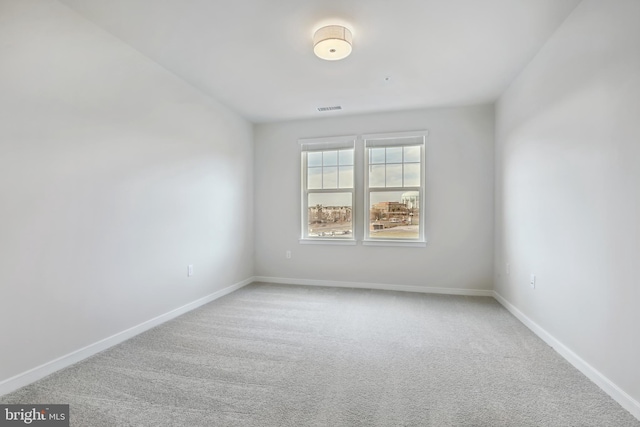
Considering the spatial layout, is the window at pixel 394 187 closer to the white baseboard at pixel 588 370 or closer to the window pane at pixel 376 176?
the window pane at pixel 376 176

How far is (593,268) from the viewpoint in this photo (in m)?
1.97

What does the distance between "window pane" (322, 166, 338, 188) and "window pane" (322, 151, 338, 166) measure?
0.07 meters

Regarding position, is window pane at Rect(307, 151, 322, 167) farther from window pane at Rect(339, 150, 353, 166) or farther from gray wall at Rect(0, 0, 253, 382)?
gray wall at Rect(0, 0, 253, 382)

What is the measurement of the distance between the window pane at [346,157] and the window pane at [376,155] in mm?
301

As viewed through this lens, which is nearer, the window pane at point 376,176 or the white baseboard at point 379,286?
the white baseboard at point 379,286

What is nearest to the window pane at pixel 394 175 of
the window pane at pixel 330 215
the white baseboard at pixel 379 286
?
the window pane at pixel 330 215

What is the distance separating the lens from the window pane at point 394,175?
4.35 meters

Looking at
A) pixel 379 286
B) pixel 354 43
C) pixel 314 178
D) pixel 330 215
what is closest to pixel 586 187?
pixel 354 43

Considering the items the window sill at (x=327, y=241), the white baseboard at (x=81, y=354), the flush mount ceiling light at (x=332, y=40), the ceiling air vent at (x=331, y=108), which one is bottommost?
the white baseboard at (x=81, y=354)

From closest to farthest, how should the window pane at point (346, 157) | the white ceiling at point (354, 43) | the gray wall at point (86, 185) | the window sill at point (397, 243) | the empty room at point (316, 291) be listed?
the empty room at point (316, 291) → the gray wall at point (86, 185) → the white ceiling at point (354, 43) → the window sill at point (397, 243) → the window pane at point (346, 157)

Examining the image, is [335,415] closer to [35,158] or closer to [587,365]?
[587,365]

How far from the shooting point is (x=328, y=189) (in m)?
4.63

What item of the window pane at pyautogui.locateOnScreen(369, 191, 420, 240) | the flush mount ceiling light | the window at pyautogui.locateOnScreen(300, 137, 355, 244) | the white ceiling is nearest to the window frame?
the window at pyautogui.locateOnScreen(300, 137, 355, 244)

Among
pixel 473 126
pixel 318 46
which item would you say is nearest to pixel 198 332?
pixel 318 46
